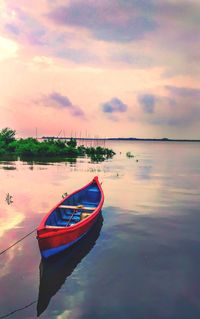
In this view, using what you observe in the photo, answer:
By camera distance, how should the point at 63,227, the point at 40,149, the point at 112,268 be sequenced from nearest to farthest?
the point at 112,268 → the point at 63,227 → the point at 40,149

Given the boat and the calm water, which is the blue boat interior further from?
the calm water

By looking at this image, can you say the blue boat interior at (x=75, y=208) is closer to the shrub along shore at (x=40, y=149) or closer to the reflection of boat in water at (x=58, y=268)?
the reflection of boat in water at (x=58, y=268)

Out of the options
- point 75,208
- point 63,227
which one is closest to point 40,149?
point 75,208

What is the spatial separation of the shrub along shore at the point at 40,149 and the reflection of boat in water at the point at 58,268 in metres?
50.5

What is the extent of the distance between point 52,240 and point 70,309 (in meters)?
3.17

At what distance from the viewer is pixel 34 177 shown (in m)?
36.2

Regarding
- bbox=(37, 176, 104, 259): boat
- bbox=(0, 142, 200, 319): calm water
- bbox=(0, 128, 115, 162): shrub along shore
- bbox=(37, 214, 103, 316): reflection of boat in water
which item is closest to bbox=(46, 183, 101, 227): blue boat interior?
bbox=(37, 176, 104, 259): boat

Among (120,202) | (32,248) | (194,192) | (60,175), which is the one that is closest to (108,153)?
(60,175)

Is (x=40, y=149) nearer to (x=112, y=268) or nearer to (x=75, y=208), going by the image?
(x=75, y=208)

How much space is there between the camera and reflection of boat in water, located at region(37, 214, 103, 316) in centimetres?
1094

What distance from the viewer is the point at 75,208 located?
18.2 metres

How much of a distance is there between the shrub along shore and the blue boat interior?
42155mm

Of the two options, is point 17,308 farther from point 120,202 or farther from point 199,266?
point 120,202

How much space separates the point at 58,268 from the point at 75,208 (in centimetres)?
543
